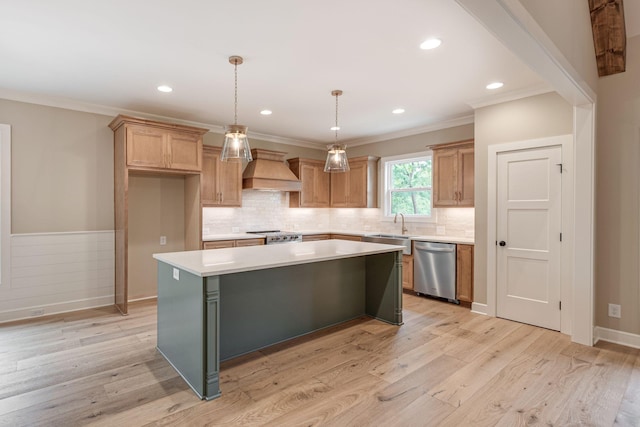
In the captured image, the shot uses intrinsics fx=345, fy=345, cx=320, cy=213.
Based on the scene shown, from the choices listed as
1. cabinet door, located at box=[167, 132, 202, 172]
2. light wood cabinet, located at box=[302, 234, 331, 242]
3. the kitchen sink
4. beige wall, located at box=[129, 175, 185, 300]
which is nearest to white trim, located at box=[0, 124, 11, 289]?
beige wall, located at box=[129, 175, 185, 300]

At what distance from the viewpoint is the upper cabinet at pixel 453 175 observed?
4715 millimetres

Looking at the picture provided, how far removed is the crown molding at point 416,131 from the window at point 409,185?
0.37 m

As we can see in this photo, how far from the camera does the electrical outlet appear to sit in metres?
3.29

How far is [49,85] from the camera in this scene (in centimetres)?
371

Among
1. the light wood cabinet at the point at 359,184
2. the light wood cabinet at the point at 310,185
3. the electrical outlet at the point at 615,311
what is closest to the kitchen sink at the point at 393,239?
the light wood cabinet at the point at 359,184

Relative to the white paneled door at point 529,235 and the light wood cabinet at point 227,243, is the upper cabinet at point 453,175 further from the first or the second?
the light wood cabinet at point 227,243

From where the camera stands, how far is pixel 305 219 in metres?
6.83

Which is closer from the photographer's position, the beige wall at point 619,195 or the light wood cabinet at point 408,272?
the beige wall at point 619,195

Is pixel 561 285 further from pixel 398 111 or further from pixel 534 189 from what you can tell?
pixel 398 111

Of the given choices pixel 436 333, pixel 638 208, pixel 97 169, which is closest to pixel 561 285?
pixel 638 208

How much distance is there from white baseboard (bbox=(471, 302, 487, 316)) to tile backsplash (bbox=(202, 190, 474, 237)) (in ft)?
3.61

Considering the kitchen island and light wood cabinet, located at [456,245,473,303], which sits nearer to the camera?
the kitchen island

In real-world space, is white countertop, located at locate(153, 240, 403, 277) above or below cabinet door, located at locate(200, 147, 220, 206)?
below

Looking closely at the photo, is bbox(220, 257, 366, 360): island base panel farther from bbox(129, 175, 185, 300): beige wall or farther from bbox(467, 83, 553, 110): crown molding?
bbox(129, 175, 185, 300): beige wall
